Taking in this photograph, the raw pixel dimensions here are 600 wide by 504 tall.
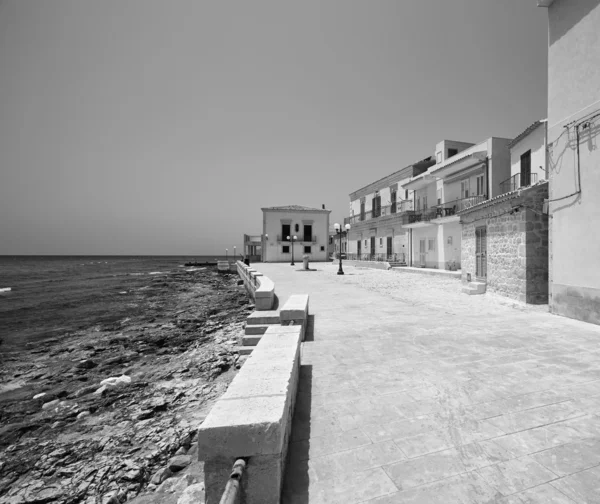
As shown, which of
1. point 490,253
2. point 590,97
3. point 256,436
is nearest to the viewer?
point 256,436

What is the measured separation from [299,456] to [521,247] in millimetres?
8307

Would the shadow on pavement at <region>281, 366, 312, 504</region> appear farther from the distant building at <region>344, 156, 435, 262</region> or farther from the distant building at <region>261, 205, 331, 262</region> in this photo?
the distant building at <region>261, 205, 331, 262</region>

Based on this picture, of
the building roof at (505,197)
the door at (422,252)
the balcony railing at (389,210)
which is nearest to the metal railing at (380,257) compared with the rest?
the door at (422,252)

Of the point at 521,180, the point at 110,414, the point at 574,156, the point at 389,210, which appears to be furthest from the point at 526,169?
the point at 110,414

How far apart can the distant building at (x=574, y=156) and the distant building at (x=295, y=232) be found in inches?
1192

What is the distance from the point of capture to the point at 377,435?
7.76 ft

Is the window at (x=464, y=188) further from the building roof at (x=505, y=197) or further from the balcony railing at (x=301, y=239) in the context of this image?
the balcony railing at (x=301, y=239)

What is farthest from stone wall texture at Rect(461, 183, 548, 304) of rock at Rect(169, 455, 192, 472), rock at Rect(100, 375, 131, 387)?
rock at Rect(100, 375, 131, 387)

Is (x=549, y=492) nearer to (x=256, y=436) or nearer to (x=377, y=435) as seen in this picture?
(x=377, y=435)

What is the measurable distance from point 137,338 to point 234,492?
8.11m

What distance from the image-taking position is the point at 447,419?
2570 mm

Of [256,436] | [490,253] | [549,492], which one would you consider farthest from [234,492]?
[490,253]

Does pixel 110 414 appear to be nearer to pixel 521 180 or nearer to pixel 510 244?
pixel 510 244

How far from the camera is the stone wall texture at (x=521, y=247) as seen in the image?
305 inches
